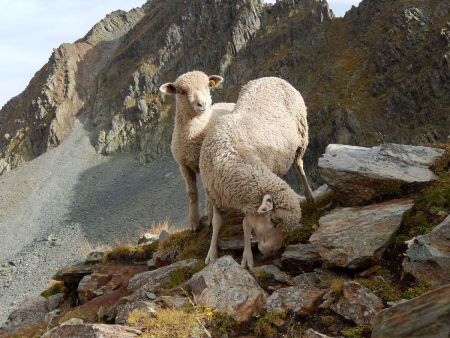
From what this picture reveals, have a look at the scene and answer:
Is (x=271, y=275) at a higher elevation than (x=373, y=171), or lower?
lower

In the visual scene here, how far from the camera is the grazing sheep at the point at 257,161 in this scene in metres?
8.27

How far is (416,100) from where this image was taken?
55.2 m

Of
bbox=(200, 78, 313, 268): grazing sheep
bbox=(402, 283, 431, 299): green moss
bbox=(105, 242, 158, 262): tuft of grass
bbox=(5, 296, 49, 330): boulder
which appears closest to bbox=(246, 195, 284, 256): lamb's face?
bbox=(200, 78, 313, 268): grazing sheep

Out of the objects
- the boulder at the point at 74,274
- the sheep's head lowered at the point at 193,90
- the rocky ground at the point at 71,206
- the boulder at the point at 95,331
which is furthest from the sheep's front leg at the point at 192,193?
the rocky ground at the point at 71,206

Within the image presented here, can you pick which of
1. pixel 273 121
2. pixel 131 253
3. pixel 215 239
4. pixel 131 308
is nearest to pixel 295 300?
pixel 131 308

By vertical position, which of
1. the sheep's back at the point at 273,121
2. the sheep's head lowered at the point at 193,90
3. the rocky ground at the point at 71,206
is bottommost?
the rocky ground at the point at 71,206

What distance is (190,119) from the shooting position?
1136 cm

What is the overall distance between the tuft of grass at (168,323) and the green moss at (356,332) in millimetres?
1931

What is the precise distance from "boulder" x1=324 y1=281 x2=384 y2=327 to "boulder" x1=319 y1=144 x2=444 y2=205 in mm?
2749

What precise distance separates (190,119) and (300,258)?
4.87m

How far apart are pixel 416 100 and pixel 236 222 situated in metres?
50.6

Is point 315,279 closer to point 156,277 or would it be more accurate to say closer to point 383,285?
point 383,285

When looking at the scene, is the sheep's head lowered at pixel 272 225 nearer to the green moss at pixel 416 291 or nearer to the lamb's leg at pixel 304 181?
the green moss at pixel 416 291

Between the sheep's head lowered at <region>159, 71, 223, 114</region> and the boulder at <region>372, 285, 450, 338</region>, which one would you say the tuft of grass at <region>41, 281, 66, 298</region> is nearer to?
the sheep's head lowered at <region>159, 71, 223, 114</region>
